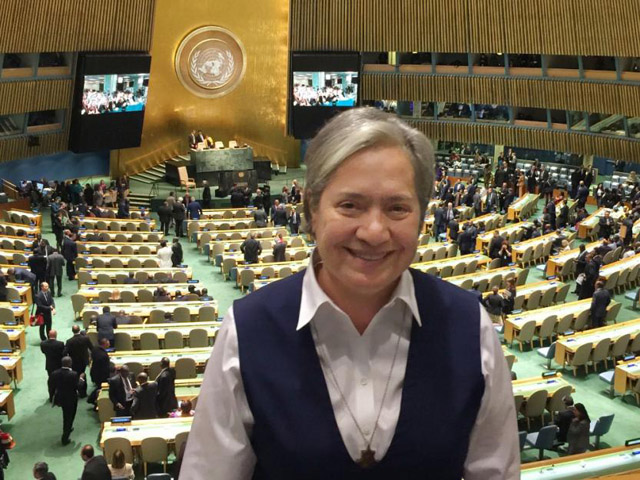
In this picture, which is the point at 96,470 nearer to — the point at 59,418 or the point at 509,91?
the point at 59,418

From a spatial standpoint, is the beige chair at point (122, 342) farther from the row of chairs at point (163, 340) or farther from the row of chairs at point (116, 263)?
the row of chairs at point (116, 263)

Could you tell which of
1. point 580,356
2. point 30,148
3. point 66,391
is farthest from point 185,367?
point 30,148

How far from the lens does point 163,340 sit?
12453mm

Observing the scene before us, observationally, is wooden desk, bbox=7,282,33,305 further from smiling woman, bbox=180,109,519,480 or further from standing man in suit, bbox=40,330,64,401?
smiling woman, bbox=180,109,519,480

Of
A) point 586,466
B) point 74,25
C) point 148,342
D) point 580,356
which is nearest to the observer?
point 586,466

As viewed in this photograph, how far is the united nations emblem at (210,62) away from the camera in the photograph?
90.9 feet

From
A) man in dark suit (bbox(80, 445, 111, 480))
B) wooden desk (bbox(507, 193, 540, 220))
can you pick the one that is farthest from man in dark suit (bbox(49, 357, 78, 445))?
wooden desk (bbox(507, 193, 540, 220))

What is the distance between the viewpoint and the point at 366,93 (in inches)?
1134

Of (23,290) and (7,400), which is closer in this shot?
(7,400)

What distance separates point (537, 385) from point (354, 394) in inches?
378

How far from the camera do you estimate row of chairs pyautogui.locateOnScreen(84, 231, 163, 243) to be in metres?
18.9

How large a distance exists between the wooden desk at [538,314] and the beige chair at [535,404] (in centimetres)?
297

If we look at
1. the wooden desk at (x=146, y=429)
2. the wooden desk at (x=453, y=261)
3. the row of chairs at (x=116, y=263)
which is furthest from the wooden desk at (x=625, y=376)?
the row of chairs at (x=116, y=263)

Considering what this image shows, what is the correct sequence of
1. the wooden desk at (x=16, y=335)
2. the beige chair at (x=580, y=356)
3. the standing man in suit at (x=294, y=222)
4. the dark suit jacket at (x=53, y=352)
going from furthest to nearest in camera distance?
the standing man in suit at (x=294, y=222), the wooden desk at (x=16, y=335), the beige chair at (x=580, y=356), the dark suit jacket at (x=53, y=352)
